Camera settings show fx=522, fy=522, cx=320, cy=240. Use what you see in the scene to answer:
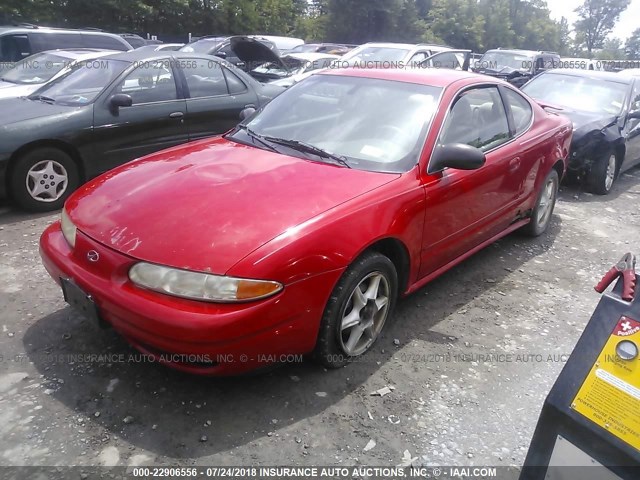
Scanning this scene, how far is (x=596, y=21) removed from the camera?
72.4m

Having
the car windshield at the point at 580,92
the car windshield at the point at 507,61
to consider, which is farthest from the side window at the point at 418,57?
the car windshield at the point at 507,61

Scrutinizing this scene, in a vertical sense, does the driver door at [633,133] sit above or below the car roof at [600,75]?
below

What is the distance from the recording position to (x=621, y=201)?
6625mm

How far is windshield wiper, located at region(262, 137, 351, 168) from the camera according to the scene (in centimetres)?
311

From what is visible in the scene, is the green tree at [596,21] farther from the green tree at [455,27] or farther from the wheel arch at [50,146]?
the wheel arch at [50,146]

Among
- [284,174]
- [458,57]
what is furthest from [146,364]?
[458,57]

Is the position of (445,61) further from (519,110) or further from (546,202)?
(519,110)

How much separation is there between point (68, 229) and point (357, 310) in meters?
1.63

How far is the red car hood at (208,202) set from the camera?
2389 millimetres

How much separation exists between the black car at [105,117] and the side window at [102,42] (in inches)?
190

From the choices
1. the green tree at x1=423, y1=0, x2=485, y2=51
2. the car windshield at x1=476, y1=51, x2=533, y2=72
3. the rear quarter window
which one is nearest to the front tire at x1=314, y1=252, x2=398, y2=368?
the rear quarter window

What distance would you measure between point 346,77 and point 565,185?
4.51 m

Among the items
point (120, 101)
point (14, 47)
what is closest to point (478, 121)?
point (120, 101)

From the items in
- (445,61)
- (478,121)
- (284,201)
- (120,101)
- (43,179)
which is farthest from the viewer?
(445,61)
